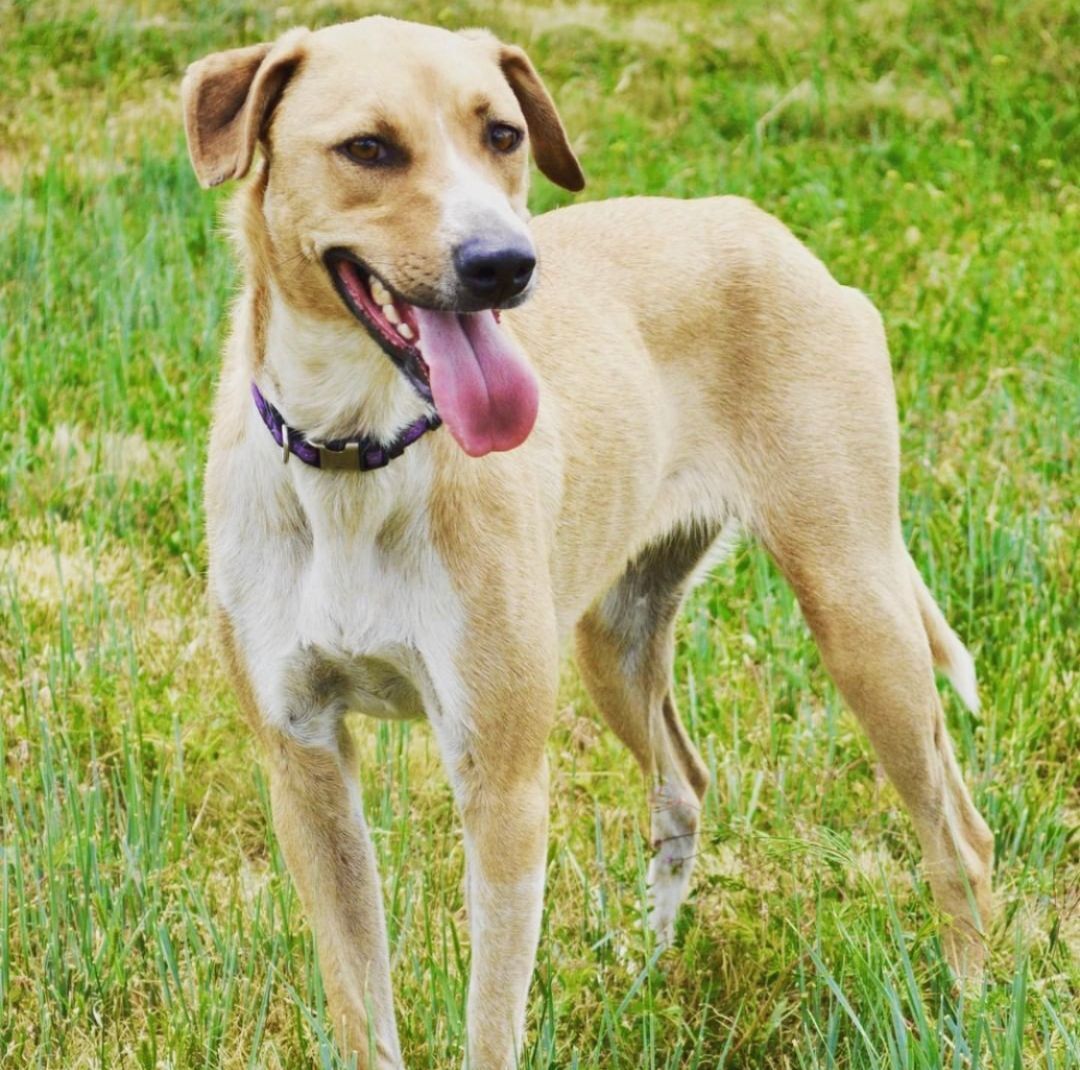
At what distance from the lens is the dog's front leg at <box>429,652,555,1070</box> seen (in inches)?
136

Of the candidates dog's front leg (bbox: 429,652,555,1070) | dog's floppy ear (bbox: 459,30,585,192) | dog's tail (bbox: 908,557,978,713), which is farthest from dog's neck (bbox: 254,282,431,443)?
dog's tail (bbox: 908,557,978,713)

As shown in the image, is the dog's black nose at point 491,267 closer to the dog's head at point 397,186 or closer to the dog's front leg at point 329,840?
the dog's head at point 397,186

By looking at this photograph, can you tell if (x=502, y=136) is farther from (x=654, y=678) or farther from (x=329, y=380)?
(x=654, y=678)

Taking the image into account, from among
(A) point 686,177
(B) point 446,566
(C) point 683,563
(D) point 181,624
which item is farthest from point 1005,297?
(B) point 446,566

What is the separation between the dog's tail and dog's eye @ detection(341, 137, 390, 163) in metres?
1.92

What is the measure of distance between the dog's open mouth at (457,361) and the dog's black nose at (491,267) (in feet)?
0.42

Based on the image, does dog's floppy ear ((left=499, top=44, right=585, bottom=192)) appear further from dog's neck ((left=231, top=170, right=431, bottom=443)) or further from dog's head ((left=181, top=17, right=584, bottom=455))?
dog's neck ((left=231, top=170, right=431, bottom=443))

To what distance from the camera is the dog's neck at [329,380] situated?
11.1ft

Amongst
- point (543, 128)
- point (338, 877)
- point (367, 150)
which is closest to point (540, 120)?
point (543, 128)

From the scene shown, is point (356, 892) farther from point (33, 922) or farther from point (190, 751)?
point (190, 751)

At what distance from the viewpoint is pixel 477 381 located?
10.5 feet

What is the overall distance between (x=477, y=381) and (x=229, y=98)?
749mm

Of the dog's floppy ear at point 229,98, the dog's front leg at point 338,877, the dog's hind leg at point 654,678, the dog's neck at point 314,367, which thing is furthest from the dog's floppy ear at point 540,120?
the dog's front leg at point 338,877

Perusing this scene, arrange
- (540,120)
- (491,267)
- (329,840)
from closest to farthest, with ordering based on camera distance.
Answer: (491,267) < (329,840) < (540,120)
